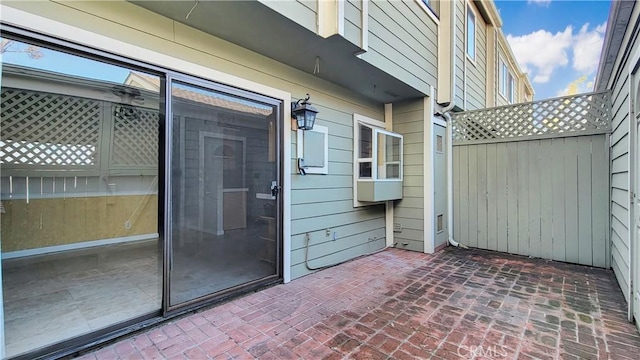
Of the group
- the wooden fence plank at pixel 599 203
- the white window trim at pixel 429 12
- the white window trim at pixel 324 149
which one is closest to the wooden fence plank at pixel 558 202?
the wooden fence plank at pixel 599 203

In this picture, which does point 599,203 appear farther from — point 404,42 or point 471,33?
point 471,33

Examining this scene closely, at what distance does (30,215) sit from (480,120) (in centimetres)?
737

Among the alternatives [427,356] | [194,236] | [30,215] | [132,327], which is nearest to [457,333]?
[427,356]

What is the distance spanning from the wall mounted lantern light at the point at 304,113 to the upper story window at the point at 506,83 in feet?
25.7

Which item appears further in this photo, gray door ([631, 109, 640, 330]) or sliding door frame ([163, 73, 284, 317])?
sliding door frame ([163, 73, 284, 317])

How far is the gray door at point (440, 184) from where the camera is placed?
478 centimetres

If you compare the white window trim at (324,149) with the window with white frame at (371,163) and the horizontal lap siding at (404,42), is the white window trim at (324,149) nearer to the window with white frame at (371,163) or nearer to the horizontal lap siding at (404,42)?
the window with white frame at (371,163)

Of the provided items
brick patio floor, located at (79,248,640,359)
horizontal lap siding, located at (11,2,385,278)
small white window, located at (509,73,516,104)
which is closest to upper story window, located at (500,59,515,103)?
small white window, located at (509,73,516,104)

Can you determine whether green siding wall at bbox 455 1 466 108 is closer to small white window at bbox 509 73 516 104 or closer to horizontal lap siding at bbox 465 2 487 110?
horizontal lap siding at bbox 465 2 487 110

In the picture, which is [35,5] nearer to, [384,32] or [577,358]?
[384,32]

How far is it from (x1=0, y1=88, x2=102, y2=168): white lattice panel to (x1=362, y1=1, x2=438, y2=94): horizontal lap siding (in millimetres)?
4660

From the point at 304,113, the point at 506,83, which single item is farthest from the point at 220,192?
the point at 506,83

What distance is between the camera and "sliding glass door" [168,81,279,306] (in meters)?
2.48

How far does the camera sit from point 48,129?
183 inches
